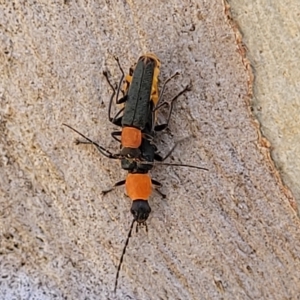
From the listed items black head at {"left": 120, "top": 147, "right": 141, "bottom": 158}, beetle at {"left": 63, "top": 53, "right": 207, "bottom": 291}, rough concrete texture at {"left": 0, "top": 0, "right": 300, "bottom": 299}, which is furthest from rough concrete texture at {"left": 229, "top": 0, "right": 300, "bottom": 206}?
black head at {"left": 120, "top": 147, "right": 141, "bottom": 158}

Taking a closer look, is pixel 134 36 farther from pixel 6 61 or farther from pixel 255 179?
pixel 255 179

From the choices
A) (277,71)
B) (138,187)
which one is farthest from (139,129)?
(277,71)

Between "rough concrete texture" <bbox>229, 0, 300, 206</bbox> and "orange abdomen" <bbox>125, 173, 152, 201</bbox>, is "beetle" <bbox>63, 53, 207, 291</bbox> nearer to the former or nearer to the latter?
"orange abdomen" <bbox>125, 173, 152, 201</bbox>

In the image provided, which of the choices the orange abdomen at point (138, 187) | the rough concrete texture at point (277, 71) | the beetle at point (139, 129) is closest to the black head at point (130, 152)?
the beetle at point (139, 129)

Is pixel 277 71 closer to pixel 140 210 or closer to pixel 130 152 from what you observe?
pixel 130 152

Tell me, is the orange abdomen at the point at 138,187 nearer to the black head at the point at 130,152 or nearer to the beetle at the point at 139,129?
the beetle at the point at 139,129

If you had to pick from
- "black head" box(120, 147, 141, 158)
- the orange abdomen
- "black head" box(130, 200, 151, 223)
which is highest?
"black head" box(120, 147, 141, 158)
